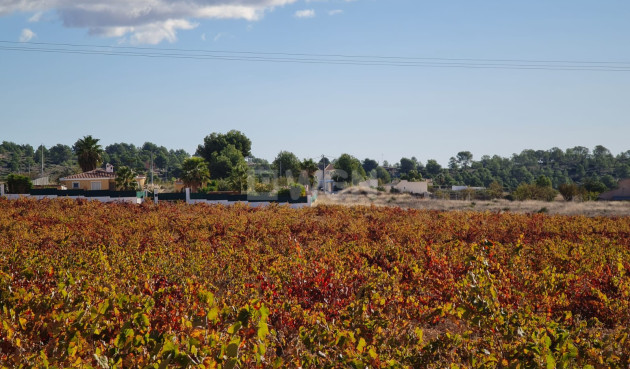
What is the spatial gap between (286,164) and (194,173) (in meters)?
48.7

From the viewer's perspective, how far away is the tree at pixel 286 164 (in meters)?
97.1

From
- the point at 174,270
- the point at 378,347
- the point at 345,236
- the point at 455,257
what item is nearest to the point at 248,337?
the point at 378,347

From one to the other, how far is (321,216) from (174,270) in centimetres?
1791

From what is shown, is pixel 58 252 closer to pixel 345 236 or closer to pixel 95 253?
pixel 95 253

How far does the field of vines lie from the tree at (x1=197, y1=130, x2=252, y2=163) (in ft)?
247

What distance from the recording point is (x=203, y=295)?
16.3ft

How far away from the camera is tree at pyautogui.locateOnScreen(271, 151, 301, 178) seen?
97.1 metres

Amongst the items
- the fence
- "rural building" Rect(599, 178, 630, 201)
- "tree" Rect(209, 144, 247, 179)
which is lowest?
"rural building" Rect(599, 178, 630, 201)

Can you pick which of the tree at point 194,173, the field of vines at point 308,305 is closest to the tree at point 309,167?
the tree at point 194,173

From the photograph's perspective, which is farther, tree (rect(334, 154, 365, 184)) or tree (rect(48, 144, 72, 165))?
tree (rect(48, 144, 72, 165))

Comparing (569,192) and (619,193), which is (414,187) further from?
(619,193)

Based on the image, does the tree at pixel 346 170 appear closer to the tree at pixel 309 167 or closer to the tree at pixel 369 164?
the tree at pixel 309 167

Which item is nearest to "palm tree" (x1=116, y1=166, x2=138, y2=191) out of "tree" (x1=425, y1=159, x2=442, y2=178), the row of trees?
the row of trees

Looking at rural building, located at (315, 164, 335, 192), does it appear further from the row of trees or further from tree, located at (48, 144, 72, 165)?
tree, located at (48, 144, 72, 165)
